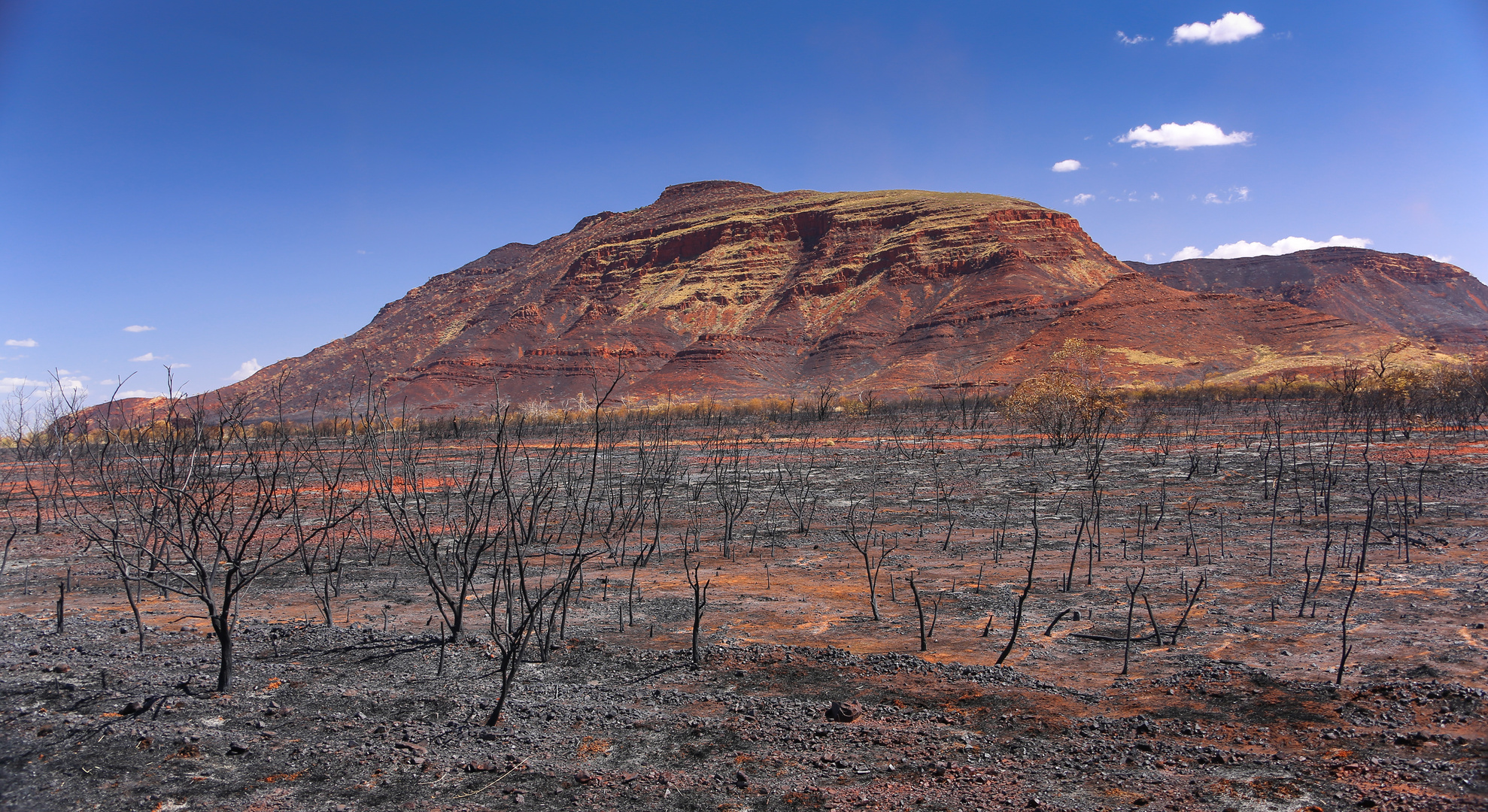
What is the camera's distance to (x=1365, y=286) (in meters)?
126

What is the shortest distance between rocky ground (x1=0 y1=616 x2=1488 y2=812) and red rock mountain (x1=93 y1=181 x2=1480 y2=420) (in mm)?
50728

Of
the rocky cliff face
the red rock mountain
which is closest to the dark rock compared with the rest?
the red rock mountain

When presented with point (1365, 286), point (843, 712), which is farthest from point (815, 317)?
point (1365, 286)

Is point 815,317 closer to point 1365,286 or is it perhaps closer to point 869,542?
point 869,542

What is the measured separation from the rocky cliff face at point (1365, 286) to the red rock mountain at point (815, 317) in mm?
3603

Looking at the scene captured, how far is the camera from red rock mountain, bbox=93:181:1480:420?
70.0 meters

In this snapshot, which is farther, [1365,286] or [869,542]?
[1365,286]

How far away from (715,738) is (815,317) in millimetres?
93919

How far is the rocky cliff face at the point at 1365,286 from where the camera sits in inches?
4631

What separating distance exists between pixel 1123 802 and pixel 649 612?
5.51 meters

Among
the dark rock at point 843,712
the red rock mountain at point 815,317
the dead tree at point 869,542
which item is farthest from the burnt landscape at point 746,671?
the red rock mountain at point 815,317

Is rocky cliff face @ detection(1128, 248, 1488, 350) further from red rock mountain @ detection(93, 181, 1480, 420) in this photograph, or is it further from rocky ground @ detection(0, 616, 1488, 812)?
rocky ground @ detection(0, 616, 1488, 812)

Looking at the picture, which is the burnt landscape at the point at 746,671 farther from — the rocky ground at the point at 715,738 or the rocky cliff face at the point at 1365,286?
the rocky cliff face at the point at 1365,286

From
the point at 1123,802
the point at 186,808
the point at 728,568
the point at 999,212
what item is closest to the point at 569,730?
the point at 186,808
